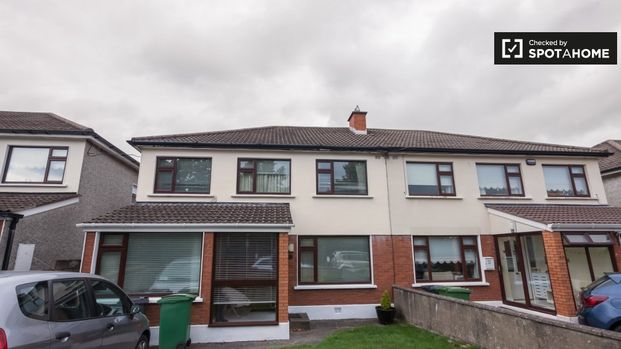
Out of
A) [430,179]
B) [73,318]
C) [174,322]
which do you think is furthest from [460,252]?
[73,318]

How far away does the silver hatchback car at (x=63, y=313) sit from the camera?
131 inches

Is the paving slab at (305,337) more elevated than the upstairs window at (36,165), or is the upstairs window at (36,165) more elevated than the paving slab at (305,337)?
the upstairs window at (36,165)

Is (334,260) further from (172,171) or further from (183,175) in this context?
(172,171)

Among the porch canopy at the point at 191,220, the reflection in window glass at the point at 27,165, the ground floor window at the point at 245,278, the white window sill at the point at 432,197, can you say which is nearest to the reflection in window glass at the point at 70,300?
the porch canopy at the point at 191,220

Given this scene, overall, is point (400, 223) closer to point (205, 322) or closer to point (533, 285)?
point (533, 285)

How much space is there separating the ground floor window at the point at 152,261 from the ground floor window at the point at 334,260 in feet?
11.2

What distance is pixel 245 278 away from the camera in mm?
8547

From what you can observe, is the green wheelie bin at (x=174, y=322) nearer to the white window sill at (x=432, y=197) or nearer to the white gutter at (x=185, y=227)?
the white gutter at (x=185, y=227)

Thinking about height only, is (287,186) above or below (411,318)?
above

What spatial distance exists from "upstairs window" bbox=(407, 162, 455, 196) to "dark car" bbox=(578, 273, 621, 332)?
539 cm

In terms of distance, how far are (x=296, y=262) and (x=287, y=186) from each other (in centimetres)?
259

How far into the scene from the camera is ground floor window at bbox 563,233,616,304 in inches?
385

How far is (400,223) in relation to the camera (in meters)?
11.3

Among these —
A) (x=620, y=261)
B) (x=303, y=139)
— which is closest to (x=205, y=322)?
(x=303, y=139)
